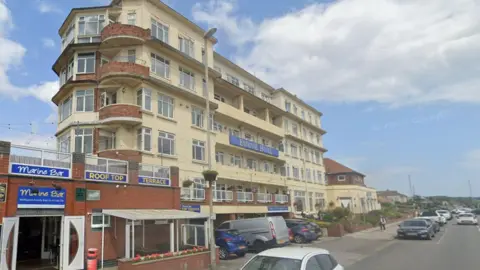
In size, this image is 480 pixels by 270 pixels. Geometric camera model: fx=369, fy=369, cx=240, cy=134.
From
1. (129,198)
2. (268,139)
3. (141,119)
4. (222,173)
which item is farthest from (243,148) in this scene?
(129,198)

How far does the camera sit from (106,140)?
2495 cm

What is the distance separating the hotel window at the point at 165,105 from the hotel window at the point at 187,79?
1945 mm

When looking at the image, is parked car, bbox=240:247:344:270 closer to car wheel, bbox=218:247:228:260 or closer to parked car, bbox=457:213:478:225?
car wheel, bbox=218:247:228:260

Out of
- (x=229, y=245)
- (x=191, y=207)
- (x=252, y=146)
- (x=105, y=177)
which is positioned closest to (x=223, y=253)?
(x=229, y=245)

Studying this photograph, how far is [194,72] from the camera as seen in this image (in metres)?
30.2

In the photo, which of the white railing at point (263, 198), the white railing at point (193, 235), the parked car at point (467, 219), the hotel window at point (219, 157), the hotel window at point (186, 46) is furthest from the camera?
the parked car at point (467, 219)

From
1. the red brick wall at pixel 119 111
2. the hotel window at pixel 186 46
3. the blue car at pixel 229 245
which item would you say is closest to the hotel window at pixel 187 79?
the hotel window at pixel 186 46

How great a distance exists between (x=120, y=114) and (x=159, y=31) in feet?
24.7

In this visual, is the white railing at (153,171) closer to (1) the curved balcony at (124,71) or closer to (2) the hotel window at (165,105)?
(2) the hotel window at (165,105)

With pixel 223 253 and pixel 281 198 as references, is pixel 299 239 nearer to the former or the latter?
pixel 223 253

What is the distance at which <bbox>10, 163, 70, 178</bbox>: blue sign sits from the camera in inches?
532

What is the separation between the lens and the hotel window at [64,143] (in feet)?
81.8

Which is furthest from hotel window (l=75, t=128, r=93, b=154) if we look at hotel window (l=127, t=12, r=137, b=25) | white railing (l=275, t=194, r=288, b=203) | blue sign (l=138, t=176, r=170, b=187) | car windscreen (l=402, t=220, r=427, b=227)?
car windscreen (l=402, t=220, r=427, b=227)

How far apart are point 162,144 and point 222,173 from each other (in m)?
7.65
